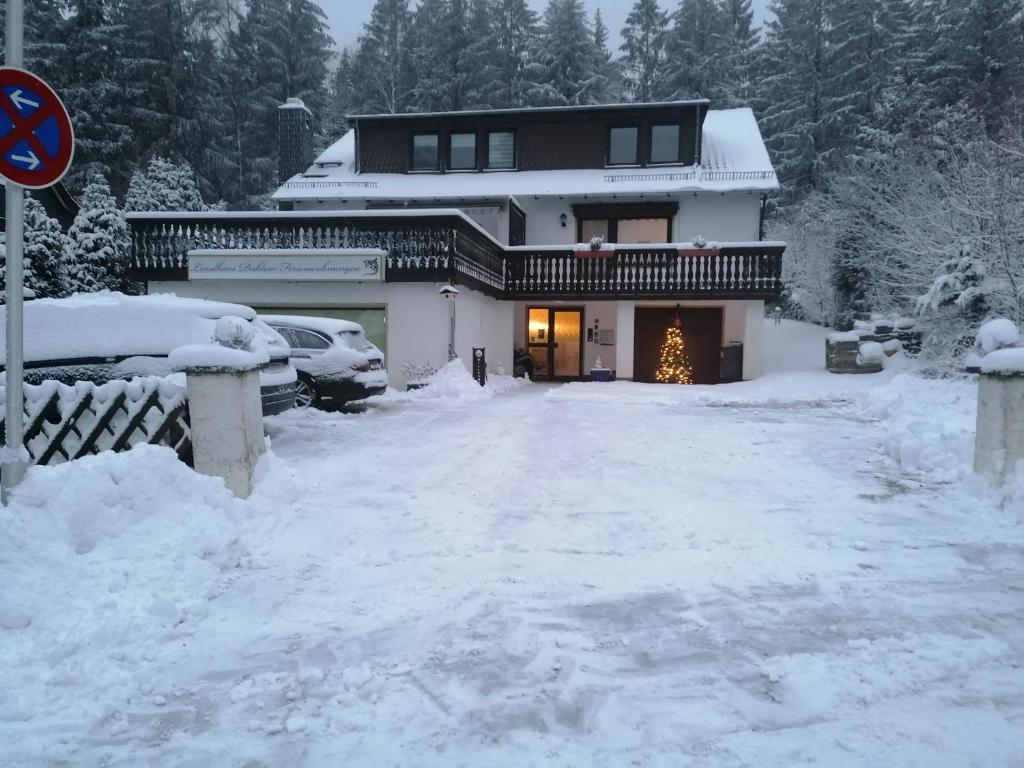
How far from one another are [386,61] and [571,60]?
15413mm

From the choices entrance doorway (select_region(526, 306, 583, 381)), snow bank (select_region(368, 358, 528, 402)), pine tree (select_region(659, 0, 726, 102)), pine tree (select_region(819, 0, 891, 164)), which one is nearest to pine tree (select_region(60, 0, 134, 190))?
entrance doorway (select_region(526, 306, 583, 381))

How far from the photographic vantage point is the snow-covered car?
6781mm

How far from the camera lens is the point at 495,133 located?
896 inches

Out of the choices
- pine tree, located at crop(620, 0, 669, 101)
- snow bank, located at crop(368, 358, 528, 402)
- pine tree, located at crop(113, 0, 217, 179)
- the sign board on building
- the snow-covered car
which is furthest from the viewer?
pine tree, located at crop(620, 0, 669, 101)

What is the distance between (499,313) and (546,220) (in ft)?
13.6

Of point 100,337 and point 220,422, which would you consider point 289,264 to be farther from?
point 220,422

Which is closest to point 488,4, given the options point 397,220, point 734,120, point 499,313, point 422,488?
point 734,120

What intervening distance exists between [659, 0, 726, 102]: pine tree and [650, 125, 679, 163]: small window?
2001 cm

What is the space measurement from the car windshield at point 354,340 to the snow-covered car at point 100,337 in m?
3.92

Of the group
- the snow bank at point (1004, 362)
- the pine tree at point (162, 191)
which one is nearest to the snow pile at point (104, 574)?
the snow bank at point (1004, 362)

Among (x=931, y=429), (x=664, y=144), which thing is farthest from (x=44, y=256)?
(x=931, y=429)

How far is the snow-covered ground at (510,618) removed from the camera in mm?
2508

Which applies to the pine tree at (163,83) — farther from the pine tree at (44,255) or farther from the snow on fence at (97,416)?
the snow on fence at (97,416)

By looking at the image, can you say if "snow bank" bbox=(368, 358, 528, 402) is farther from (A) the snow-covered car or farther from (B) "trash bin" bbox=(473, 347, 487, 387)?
(A) the snow-covered car
